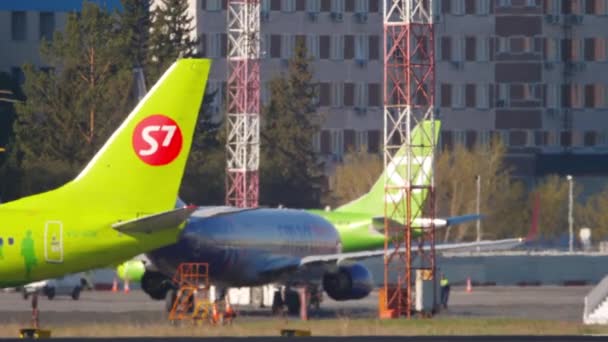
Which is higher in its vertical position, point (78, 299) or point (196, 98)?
point (196, 98)

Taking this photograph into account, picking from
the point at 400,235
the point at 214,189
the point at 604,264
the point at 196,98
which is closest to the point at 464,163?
the point at 214,189

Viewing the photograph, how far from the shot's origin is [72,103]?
363 ft

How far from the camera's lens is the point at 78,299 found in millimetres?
79500

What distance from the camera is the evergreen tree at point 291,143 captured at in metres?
128

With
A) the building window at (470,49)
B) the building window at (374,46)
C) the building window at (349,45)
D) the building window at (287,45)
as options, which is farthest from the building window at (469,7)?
the building window at (287,45)

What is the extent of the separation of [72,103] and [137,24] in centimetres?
2452

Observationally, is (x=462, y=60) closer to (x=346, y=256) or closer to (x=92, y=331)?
→ (x=346, y=256)

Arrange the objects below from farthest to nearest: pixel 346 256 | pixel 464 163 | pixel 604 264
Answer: pixel 464 163 < pixel 604 264 < pixel 346 256

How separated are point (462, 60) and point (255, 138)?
6174cm

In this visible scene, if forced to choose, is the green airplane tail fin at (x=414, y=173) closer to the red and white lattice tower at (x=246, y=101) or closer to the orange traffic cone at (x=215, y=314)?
the orange traffic cone at (x=215, y=314)

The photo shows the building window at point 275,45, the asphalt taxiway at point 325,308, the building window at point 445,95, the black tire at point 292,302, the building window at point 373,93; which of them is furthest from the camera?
the building window at point 445,95

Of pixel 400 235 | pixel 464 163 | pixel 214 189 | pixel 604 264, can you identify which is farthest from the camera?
pixel 464 163

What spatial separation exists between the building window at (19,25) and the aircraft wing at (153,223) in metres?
102

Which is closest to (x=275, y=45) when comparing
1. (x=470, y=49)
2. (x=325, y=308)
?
(x=470, y=49)
